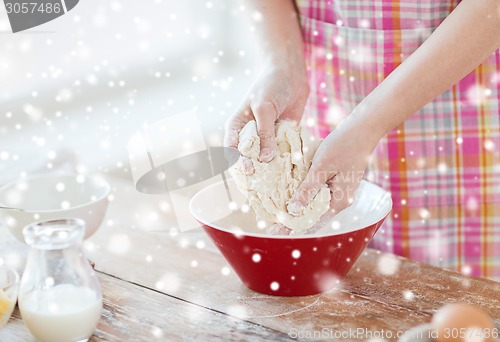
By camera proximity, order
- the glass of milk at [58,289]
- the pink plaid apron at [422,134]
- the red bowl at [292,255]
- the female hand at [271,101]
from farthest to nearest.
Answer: the pink plaid apron at [422,134] → the female hand at [271,101] → the red bowl at [292,255] → the glass of milk at [58,289]

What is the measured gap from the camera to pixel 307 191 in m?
→ 1.07

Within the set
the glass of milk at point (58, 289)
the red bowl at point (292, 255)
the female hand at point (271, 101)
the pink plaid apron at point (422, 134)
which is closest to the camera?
the glass of milk at point (58, 289)

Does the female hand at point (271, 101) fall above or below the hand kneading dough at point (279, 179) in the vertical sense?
above

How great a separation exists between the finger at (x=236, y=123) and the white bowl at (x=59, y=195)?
268mm

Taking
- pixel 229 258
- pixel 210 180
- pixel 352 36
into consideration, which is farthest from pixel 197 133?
pixel 352 36

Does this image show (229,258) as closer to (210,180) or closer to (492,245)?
(210,180)

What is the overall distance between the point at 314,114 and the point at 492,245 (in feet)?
1.61

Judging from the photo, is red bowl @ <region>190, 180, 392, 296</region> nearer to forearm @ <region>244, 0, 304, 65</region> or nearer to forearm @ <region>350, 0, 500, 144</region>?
forearm @ <region>350, 0, 500, 144</region>

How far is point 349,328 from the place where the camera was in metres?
0.96

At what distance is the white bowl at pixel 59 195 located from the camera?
1.22 m

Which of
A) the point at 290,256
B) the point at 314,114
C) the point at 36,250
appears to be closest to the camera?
the point at 36,250

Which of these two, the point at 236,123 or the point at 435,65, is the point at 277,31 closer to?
the point at 236,123

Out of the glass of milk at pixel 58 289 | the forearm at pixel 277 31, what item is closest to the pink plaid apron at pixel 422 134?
the forearm at pixel 277 31

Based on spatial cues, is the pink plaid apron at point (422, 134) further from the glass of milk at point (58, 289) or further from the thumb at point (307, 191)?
the glass of milk at point (58, 289)
